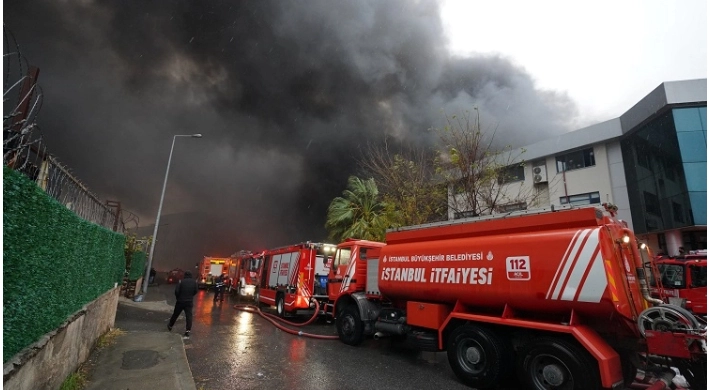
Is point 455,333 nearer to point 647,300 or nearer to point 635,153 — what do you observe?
point 647,300

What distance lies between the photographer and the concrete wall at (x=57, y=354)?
291 centimetres

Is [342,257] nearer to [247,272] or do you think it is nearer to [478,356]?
[478,356]

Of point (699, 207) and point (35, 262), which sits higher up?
point (699, 207)

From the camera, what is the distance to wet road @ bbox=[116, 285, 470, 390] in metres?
5.63

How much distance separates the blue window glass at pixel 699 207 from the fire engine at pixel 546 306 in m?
13.0

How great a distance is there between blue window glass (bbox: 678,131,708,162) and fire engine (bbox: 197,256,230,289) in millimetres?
30549

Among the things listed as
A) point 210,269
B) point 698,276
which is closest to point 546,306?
point 698,276

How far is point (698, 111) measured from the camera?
15289 millimetres

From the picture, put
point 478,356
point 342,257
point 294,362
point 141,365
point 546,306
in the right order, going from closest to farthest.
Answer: point 546,306 < point 141,365 < point 478,356 < point 294,362 < point 342,257

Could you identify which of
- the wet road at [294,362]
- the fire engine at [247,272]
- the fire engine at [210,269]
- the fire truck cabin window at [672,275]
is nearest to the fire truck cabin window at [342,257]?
the wet road at [294,362]

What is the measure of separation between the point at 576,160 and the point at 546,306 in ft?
57.2

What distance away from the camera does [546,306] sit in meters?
5.15

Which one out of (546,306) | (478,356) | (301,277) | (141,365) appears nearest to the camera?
(546,306)

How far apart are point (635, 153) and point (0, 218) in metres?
21.9
